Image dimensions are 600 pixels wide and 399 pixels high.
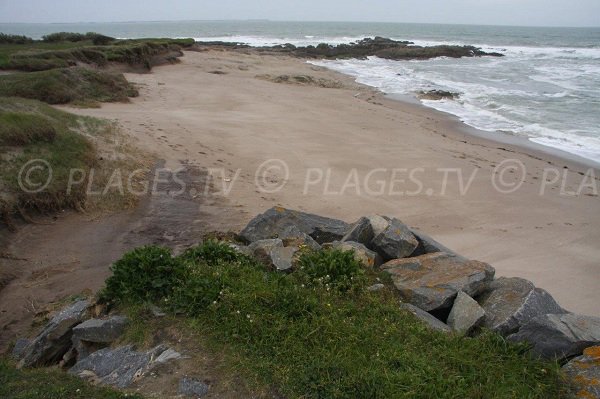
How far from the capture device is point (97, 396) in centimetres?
308

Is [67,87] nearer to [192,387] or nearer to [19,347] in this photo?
[19,347]

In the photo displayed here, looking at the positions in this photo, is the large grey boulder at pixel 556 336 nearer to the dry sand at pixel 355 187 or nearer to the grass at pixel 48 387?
the dry sand at pixel 355 187

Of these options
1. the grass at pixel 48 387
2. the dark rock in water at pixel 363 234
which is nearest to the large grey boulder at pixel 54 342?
the grass at pixel 48 387

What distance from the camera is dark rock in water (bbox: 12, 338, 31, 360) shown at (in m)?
4.16

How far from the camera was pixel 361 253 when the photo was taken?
4.78 metres

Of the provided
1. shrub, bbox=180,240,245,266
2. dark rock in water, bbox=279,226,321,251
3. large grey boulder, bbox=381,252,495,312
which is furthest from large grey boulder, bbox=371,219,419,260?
shrub, bbox=180,240,245,266

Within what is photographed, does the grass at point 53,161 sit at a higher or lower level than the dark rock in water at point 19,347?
higher

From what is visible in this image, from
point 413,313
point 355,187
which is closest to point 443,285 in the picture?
point 413,313

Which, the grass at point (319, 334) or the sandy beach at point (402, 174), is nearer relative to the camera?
the grass at point (319, 334)

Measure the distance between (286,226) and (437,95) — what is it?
17.8 meters

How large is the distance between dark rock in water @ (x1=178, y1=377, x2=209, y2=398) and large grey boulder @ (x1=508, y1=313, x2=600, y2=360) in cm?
231

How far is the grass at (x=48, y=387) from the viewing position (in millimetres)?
3078

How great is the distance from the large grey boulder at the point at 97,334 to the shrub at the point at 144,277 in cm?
26

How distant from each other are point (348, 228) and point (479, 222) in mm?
3342
